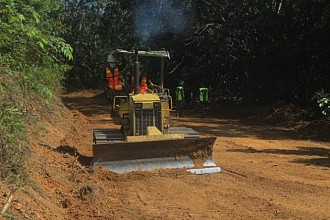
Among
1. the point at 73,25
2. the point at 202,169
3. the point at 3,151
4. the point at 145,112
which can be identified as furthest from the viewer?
the point at 73,25

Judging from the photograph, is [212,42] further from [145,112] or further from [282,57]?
[145,112]

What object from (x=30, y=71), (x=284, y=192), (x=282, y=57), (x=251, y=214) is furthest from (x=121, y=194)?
(x=282, y=57)

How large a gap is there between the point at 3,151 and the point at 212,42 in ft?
69.9

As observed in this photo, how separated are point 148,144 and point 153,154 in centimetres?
26

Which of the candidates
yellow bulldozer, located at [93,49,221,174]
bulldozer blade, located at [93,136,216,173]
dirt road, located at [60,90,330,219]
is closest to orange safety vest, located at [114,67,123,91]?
yellow bulldozer, located at [93,49,221,174]

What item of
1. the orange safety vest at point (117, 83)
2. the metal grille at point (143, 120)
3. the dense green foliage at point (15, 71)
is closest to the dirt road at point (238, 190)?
the metal grille at point (143, 120)

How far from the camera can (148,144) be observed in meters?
8.75

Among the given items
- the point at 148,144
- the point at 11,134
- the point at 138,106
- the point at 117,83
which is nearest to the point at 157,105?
the point at 138,106

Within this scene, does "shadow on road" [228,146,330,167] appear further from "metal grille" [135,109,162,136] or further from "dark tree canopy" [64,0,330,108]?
"dark tree canopy" [64,0,330,108]

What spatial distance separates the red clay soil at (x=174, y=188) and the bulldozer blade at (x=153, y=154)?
243 mm

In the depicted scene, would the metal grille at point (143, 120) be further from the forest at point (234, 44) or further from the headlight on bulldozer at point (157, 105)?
the forest at point (234, 44)

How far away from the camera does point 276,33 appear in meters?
23.2

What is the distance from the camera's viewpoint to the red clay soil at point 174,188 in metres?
6.08

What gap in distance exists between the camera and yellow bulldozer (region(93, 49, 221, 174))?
8.59 m
